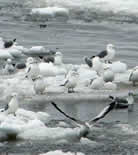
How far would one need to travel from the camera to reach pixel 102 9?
1045 inches

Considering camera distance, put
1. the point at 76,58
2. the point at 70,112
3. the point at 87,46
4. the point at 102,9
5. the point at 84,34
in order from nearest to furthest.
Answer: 1. the point at 70,112
2. the point at 76,58
3. the point at 87,46
4. the point at 84,34
5. the point at 102,9

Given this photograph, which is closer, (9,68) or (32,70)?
(32,70)

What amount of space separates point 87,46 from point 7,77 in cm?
534

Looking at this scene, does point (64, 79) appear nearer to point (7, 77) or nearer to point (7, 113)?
point (7, 77)

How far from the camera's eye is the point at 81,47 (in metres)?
21.2

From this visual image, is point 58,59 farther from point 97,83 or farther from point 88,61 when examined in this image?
point 97,83

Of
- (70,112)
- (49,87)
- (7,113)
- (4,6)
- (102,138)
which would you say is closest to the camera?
(102,138)

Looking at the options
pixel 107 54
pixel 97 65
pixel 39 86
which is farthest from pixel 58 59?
pixel 39 86

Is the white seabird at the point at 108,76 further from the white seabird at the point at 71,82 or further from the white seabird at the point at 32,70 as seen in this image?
the white seabird at the point at 32,70

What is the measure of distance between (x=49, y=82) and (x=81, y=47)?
5.09 metres

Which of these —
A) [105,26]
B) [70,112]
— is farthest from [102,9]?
[70,112]

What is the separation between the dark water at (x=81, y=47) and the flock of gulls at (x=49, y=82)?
305 mm

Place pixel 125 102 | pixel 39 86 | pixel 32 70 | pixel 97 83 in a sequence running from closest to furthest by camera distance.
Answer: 1. pixel 125 102
2. pixel 39 86
3. pixel 97 83
4. pixel 32 70

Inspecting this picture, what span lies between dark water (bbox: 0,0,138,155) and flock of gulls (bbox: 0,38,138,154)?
1.00ft
